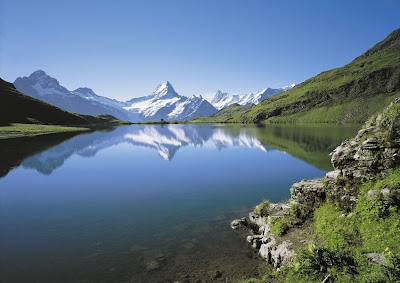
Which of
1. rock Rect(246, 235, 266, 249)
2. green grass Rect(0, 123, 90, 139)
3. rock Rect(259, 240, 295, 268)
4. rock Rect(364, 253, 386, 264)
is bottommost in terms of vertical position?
rock Rect(246, 235, 266, 249)

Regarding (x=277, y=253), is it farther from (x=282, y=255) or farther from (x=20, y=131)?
(x=20, y=131)

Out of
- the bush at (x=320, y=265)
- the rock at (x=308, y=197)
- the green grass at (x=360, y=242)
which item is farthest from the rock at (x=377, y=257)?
the rock at (x=308, y=197)

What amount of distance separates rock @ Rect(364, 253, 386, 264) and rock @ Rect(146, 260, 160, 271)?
12881 mm

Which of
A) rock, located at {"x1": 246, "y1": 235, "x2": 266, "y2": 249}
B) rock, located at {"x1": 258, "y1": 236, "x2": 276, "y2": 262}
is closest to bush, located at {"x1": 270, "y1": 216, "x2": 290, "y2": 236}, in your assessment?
rock, located at {"x1": 258, "y1": 236, "x2": 276, "y2": 262}

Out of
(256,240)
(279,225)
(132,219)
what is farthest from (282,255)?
(132,219)

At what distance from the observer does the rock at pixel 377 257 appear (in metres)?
11.5

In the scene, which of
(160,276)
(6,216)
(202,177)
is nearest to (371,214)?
(160,276)

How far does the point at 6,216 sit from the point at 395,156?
35.6 metres

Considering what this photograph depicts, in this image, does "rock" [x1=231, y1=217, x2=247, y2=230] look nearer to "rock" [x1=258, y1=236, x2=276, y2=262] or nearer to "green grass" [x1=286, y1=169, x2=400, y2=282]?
"rock" [x1=258, y1=236, x2=276, y2=262]

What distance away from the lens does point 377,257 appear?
38.9ft

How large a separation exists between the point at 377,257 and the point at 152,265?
13654 millimetres

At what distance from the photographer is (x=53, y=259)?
17.3m

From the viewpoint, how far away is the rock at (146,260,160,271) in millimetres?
16656

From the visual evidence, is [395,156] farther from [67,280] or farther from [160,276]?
[67,280]
